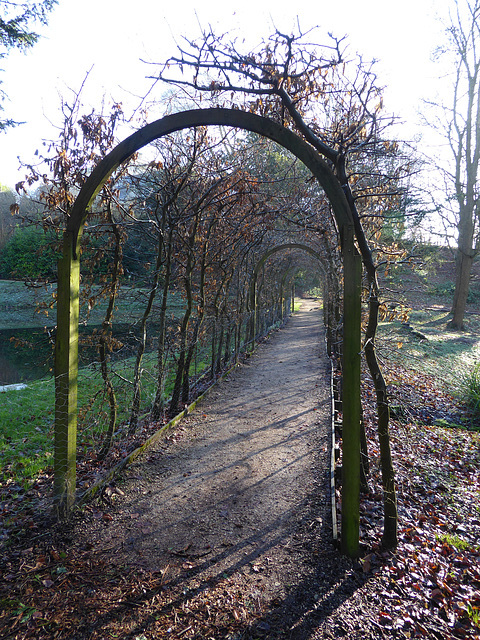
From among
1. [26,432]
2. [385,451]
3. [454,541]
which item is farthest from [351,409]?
[26,432]

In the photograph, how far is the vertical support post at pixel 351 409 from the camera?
3113mm

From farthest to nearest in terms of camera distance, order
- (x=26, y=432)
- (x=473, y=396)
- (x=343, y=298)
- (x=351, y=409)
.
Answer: (x=473, y=396), (x=26, y=432), (x=351, y=409), (x=343, y=298)

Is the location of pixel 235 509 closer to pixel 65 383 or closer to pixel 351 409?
pixel 351 409

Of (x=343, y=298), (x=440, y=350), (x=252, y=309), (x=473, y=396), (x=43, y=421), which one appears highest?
(x=343, y=298)

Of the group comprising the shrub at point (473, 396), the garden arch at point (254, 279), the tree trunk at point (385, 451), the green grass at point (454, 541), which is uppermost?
the garden arch at point (254, 279)

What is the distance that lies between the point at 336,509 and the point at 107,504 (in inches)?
86.3

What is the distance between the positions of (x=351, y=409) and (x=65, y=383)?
2413mm

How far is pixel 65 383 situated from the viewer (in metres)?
3.39

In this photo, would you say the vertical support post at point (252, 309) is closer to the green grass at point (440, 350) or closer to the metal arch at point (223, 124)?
the green grass at point (440, 350)

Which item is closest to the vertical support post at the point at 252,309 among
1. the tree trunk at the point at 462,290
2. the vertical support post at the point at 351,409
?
the vertical support post at the point at 351,409

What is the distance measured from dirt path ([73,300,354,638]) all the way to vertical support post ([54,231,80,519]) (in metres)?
0.39

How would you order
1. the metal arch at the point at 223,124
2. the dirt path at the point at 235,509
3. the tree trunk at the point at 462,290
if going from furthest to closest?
the tree trunk at the point at 462,290
the metal arch at the point at 223,124
the dirt path at the point at 235,509

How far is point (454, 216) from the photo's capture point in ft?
64.6

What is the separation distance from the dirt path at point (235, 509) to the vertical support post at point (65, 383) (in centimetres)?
39
